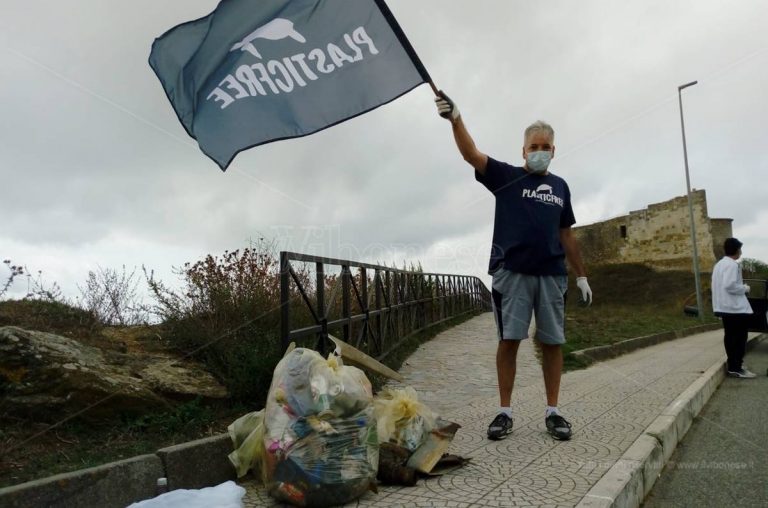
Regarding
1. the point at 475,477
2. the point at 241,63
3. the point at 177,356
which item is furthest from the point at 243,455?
the point at 241,63

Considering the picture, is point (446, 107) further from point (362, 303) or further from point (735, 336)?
point (735, 336)

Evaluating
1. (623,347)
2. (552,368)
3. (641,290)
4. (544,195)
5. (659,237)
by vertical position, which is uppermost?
(659,237)

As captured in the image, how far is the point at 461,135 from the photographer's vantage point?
3547mm

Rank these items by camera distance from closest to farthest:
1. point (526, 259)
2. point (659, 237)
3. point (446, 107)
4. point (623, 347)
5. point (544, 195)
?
point (446, 107)
point (526, 259)
point (544, 195)
point (623, 347)
point (659, 237)

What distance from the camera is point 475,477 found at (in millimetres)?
2881

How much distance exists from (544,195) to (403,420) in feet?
5.80

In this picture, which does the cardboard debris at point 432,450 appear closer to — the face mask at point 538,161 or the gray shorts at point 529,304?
the gray shorts at point 529,304

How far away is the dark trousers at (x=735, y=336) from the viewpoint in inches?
268

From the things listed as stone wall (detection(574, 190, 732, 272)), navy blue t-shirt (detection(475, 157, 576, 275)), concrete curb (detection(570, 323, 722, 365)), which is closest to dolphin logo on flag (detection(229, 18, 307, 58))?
navy blue t-shirt (detection(475, 157, 576, 275))

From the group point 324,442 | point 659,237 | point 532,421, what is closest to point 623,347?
point 532,421

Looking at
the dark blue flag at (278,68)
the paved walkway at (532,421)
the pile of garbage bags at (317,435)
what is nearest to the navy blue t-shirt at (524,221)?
the dark blue flag at (278,68)

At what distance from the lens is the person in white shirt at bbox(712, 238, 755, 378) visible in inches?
268

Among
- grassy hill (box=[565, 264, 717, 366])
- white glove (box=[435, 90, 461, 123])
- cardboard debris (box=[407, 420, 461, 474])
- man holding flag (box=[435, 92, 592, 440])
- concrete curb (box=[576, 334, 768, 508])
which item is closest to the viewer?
concrete curb (box=[576, 334, 768, 508])

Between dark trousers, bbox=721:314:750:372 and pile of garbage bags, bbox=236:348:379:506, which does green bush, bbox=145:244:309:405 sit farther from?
dark trousers, bbox=721:314:750:372
